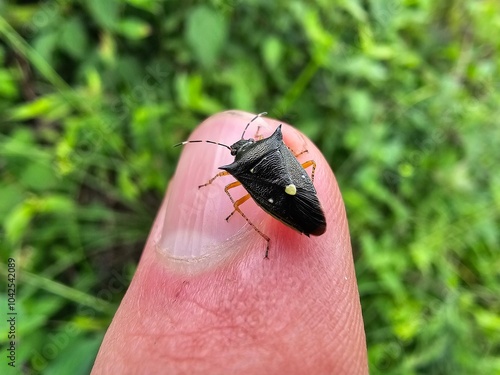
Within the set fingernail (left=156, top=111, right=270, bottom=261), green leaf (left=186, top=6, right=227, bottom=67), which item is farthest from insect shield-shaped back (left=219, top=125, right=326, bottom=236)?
green leaf (left=186, top=6, right=227, bottom=67)

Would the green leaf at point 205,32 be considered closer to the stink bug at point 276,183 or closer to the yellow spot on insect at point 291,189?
the stink bug at point 276,183

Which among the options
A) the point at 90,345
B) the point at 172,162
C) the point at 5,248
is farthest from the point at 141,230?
the point at 90,345

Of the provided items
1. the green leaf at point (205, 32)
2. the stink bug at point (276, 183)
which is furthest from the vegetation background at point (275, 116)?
the stink bug at point (276, 183)

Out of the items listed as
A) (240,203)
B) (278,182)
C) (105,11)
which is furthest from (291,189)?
(105,11)

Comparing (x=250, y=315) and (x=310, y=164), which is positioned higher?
(x=310, y=164)

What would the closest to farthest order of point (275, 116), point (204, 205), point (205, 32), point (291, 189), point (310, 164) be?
1. point (291, 189)
2. point (204, 205)
3. point (310, 164)
4. point (205, 32)
5. point (275, 116)

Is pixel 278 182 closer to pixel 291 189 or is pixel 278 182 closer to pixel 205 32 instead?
→ pixel 291 189
